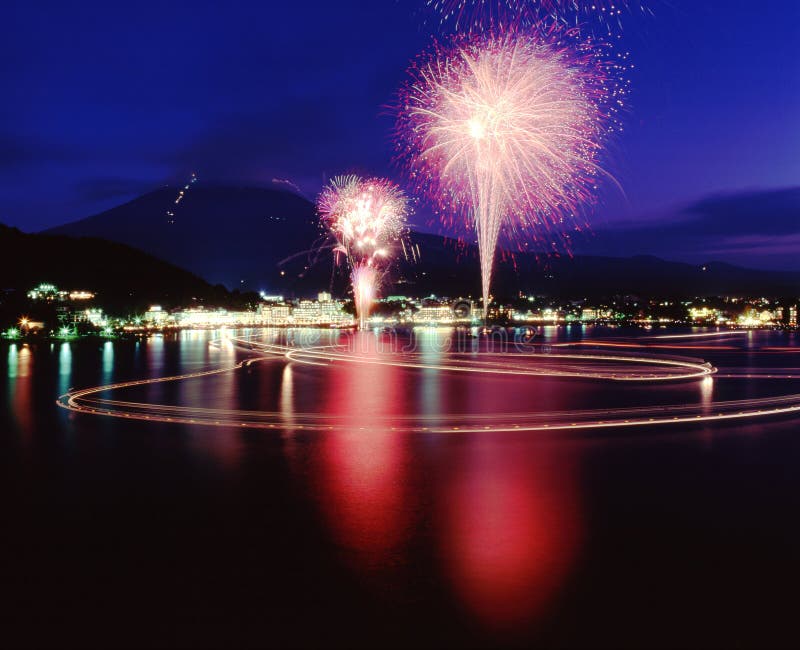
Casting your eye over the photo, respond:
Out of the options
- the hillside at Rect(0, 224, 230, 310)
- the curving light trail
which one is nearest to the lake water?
the curving light trail

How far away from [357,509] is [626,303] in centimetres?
19634

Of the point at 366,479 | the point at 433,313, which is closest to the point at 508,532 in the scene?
the point at 366,479

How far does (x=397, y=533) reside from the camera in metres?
5.46

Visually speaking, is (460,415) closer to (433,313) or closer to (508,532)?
(508,532)

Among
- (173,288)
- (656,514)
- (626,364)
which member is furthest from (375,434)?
(173,288)

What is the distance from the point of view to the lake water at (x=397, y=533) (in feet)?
12.8

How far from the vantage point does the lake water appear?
12.8 ft

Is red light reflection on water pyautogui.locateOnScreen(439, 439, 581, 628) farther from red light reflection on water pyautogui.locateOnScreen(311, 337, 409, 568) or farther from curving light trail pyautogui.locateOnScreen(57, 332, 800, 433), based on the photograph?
curving light trail pyautogui.locateOnScreen(57, 332, 800, 433)

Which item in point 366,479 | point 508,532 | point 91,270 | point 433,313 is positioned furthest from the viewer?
point 433,313

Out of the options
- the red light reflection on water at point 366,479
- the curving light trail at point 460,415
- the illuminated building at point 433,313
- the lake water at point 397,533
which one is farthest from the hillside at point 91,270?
the lake water at point 397,533

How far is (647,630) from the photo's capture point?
3.84 m

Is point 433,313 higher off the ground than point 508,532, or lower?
higher

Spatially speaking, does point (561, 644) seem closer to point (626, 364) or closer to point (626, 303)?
point (626, 364)

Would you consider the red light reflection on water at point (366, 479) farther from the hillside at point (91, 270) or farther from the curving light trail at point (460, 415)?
the hillside at point (91, 270)
